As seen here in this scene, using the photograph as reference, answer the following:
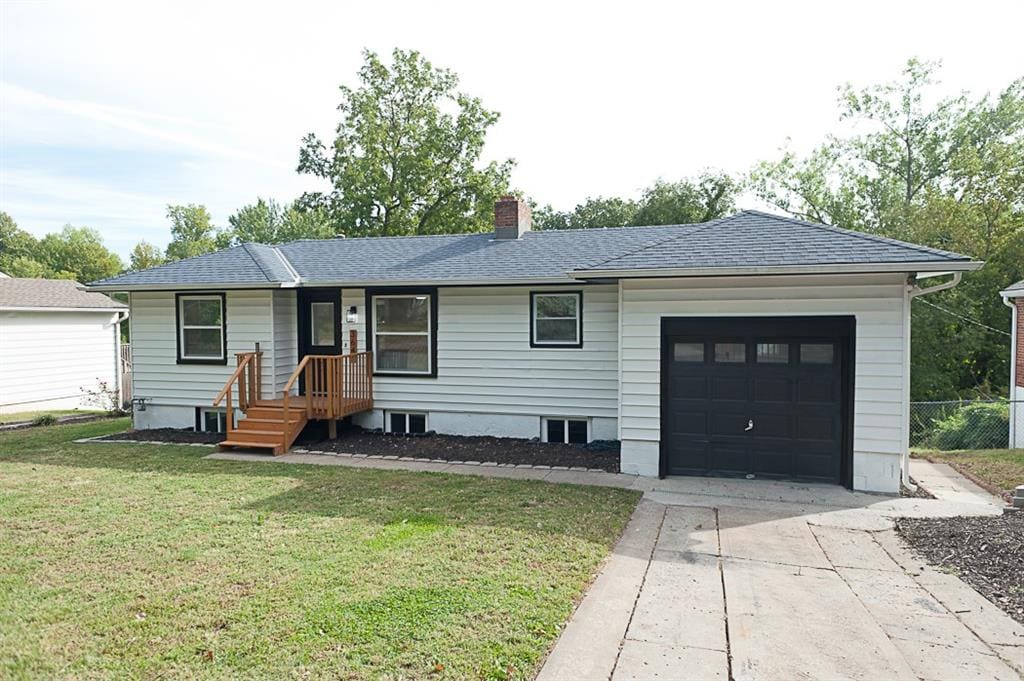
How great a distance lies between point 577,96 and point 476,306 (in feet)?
37.7

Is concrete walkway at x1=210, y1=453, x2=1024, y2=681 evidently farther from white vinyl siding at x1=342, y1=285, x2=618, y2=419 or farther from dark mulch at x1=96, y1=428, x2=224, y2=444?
dark mulch at x1=96, y1=428, x2=224, y2=444

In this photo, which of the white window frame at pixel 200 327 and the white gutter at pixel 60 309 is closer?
the white window frame at pixel 200 327

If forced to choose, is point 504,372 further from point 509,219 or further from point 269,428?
point 269,428

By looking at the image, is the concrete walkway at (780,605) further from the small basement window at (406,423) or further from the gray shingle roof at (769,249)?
the small basement window at (406,423)

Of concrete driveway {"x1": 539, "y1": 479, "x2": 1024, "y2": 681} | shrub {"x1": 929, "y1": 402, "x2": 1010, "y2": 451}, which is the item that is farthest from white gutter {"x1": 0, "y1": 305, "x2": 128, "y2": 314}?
shrub {"x1": 929, "y1": 402, "x2": 1010, "y2": 451}

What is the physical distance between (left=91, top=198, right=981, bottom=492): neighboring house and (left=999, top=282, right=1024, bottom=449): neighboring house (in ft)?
24.7

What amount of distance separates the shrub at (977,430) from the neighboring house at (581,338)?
24.9 ft

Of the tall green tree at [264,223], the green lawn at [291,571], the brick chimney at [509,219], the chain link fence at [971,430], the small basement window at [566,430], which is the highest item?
the tall green tree at [264,223]

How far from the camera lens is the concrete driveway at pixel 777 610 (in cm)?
365

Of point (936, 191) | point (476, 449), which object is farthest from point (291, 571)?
point (936, 191)

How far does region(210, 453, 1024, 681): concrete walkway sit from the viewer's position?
366 centimetres

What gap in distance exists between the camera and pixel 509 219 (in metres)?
12.8

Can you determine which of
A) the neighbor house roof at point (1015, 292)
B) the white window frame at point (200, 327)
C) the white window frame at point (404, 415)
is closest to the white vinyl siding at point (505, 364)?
the white window frame at point (404, 415)

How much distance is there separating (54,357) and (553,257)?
15.1m
